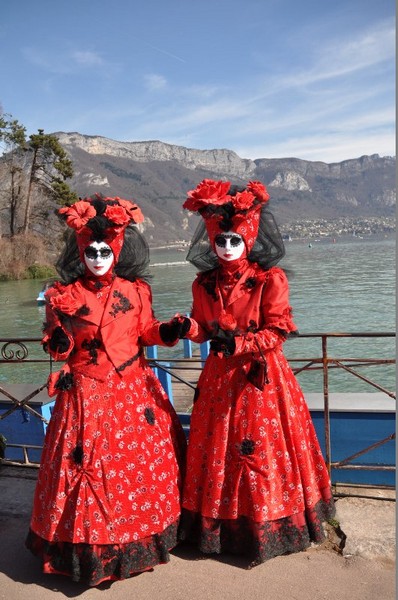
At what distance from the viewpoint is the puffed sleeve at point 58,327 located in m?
2.86

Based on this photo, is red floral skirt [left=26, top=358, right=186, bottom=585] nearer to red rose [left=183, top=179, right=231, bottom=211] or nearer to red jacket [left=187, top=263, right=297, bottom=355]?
red jacket [left=187, top=263, right=297, bottom=355]

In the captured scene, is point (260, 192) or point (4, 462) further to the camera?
point (4, 462)

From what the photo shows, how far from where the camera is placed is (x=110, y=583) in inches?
110

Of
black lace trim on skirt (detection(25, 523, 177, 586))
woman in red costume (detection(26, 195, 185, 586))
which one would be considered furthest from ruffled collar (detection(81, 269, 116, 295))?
black lace trim on skirt (detection(25, 523, 177, 586))

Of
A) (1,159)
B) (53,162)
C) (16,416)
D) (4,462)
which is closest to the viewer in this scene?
(4,462)

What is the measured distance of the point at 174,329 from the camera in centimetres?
286

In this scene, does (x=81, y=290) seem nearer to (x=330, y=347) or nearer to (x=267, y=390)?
(x=267, y=390)

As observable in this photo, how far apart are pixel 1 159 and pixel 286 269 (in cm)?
4373

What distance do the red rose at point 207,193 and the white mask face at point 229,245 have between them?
7.1 inches

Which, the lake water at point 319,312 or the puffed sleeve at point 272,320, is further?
the lake water at point 319,312

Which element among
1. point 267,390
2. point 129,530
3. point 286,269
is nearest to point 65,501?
point 129,530

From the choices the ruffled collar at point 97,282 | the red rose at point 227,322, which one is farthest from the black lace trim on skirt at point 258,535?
the ruffled collar at point 97,282

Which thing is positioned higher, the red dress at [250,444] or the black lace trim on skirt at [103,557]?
the red dress at [250,444]

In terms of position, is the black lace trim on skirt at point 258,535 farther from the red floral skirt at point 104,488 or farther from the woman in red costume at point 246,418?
the red floral skirt at point 104,488
